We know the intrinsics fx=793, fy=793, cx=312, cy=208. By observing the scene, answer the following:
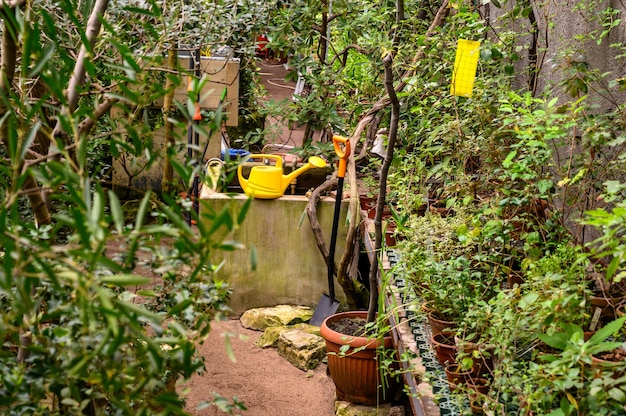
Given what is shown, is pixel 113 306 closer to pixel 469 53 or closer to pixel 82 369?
pixel 82 369

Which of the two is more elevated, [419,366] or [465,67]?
[465,67]

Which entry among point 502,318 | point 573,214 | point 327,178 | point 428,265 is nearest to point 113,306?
point 502,318

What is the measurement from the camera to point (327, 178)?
666 cm

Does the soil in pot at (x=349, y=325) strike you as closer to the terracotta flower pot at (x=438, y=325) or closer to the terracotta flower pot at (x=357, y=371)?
the terracotta flower pot at (x=357, y=371)

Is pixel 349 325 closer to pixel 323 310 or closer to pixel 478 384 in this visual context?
pixel 323 310

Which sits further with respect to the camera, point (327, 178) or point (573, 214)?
point (327, 178)

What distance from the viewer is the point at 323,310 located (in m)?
6.14

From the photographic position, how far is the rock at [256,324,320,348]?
5895 mm

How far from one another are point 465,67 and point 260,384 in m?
2.58

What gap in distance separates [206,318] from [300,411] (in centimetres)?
352

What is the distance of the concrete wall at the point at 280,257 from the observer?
248 inches

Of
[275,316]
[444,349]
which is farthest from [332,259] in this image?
[444,349]

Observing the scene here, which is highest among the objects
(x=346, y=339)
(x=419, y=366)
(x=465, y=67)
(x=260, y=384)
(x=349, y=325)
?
(x=465, y=67)

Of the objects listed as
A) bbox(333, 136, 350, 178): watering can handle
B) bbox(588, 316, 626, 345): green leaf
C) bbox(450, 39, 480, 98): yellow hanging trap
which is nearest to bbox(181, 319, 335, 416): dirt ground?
bbox(333, 136, 350, 178): watering can handle
